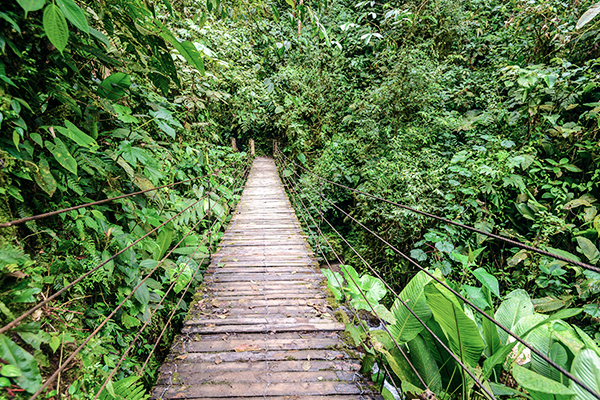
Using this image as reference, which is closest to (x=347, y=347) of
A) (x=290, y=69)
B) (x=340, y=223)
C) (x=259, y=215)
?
(x=259, y=215)

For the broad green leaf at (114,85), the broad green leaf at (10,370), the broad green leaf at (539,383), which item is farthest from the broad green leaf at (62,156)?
the broad green leaf at (539,383)

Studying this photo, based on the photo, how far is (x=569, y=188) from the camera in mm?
3488

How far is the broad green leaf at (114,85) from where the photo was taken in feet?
4.64

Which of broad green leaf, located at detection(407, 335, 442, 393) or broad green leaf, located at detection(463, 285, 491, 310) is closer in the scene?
broad green leaf, located at detection(407, 335, 442, 393)

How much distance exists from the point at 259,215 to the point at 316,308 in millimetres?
2501

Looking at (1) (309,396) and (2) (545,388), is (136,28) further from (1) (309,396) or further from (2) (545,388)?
(2) (545,388)

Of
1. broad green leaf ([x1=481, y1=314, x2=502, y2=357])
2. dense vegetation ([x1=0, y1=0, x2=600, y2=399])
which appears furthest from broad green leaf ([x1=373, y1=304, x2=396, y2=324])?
broad green leaf ([x1=481, y1=314, x2=502, y2=357])

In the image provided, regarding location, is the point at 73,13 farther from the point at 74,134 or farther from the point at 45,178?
the point at 45,178

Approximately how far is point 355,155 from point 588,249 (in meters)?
4.42

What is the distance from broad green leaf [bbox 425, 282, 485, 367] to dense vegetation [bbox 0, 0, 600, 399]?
0.02m

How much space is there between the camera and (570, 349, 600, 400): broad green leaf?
51.2 inches

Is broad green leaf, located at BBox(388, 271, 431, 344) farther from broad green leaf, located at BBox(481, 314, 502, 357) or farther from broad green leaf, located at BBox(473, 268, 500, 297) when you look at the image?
broad green leaf, located at BBox(473, 268, 500, 297)

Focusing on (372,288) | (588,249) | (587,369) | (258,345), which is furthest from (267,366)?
(588,249)

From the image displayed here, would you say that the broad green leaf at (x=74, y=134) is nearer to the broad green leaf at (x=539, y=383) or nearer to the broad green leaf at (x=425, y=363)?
the broad green leaf at (x=425, y=363)
